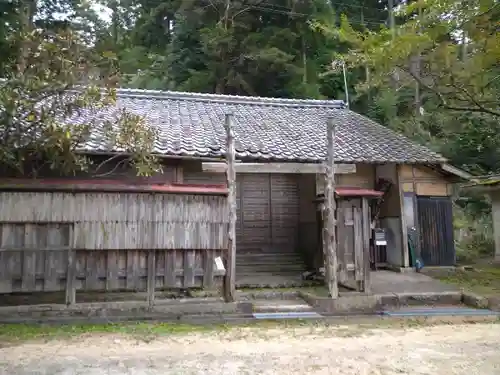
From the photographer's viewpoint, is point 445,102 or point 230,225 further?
point 445,102

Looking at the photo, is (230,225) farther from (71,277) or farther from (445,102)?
(445,102)

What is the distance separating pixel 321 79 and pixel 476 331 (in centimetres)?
1744

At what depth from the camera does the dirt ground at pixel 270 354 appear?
5.66 m

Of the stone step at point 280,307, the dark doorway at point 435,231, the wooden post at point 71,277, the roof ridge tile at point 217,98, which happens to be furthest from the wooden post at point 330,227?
the roof ridge tile at point 217,98

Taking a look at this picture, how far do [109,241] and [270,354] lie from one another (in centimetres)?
367

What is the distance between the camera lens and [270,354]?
20.8 ft

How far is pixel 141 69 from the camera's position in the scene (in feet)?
76.1

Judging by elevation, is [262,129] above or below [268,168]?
above

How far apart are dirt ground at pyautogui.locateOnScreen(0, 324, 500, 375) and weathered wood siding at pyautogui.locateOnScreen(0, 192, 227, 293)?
140cm

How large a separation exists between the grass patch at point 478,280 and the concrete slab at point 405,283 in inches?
19.6

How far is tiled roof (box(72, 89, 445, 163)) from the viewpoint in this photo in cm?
1160

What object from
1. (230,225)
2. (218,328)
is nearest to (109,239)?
(230,225)

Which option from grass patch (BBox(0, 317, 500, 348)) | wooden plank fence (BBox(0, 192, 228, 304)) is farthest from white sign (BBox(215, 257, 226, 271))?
grass patch (BBox(0, 317, 500, 348))

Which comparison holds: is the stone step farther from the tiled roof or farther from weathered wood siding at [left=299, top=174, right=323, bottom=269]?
the tiled roof
